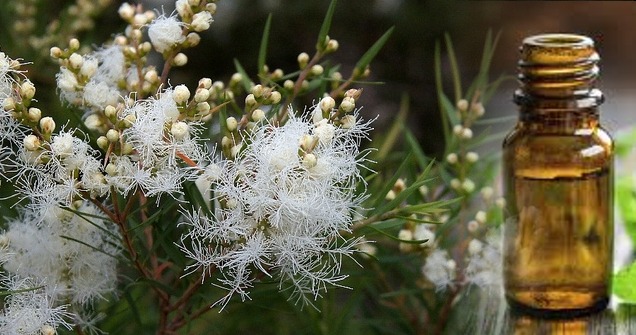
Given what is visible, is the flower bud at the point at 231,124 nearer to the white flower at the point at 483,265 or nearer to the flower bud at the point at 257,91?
the flower bud at the point at 257,91

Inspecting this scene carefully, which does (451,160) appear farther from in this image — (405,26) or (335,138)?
(405,26)

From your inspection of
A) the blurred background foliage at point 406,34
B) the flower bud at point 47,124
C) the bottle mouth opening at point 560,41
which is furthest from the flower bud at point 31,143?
the blurred background foliage at point 406,34

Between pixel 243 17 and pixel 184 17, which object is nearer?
pixel 184 17

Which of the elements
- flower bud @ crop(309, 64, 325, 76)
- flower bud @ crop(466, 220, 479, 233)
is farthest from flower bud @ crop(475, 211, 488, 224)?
flower bud @ crop(309, 64, 325, 76)

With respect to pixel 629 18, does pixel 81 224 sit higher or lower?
higher

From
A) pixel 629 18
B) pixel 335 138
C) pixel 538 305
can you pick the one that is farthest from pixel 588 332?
pixel 629 18

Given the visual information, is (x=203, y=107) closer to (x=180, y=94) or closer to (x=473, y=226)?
(x=180, y=94)
